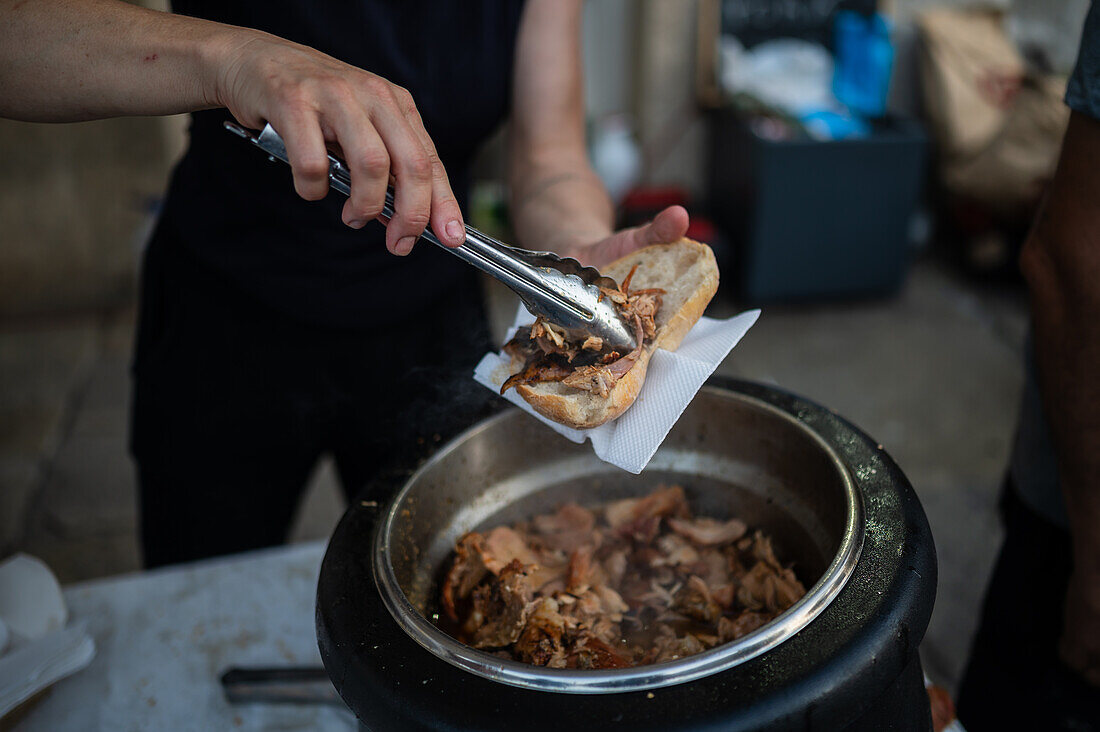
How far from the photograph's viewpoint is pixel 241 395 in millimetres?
1612

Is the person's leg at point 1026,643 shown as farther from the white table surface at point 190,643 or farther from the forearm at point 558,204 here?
the white table surface at point 190,643

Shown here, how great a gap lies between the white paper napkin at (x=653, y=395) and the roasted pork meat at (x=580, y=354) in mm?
36

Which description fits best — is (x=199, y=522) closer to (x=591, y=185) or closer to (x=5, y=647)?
(x=5, y=647)

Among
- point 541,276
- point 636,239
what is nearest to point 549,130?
→ point 636,239

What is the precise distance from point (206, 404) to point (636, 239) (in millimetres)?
Result: 889

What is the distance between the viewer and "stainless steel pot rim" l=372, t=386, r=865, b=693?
2.65ft

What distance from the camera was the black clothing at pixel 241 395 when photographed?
5.22ft

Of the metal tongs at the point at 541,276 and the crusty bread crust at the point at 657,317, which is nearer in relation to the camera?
the metal tongs at the point at 541,276

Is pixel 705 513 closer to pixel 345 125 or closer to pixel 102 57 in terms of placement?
pixel 345 125

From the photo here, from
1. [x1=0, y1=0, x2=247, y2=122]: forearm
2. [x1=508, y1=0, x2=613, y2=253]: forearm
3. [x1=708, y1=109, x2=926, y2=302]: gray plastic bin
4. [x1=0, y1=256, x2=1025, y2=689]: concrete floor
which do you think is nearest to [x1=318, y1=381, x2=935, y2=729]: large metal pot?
[x1=508, y1=0, x2=613, y2=253]: forearm

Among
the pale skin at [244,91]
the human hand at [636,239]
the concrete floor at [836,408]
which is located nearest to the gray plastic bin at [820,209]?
the concrete floor at [836,408]

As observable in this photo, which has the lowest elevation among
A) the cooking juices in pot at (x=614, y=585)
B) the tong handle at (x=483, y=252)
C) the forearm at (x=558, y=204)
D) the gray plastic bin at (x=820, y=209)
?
the gray plastic bin at (x=820, y=209)

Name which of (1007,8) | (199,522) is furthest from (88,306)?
(1007,8)

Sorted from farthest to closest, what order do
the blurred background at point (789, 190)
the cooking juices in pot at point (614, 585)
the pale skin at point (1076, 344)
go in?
the blurred background at point (789, 190) < the pale skin at point (1076, 344) < the cooking juices in pot at point (614, 585)
